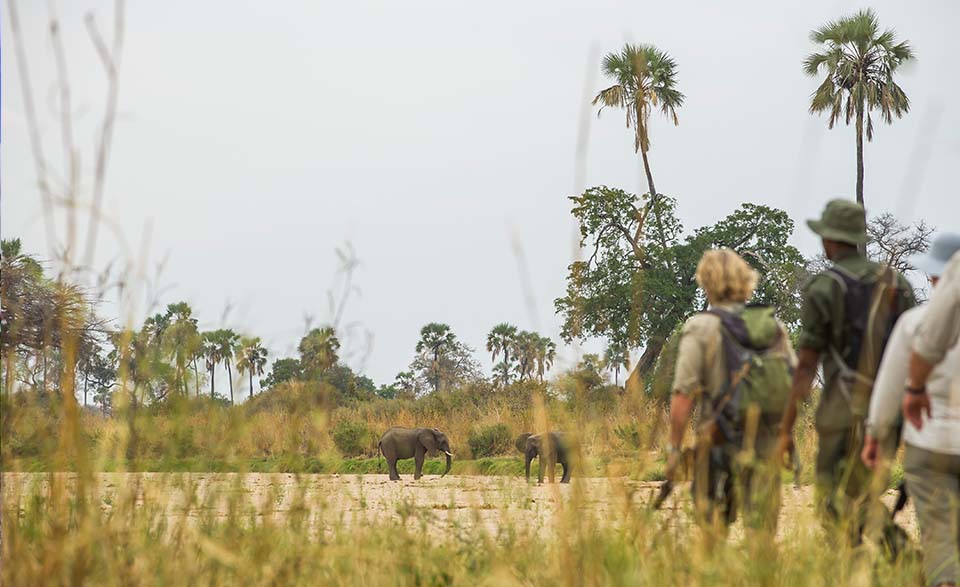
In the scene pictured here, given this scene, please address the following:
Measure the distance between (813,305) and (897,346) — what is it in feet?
1.94

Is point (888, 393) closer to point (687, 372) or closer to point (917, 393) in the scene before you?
point (917, 393)

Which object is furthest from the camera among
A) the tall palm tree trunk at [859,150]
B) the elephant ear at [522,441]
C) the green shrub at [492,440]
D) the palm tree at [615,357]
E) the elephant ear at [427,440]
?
the tall palm tree trunk at [859,150]

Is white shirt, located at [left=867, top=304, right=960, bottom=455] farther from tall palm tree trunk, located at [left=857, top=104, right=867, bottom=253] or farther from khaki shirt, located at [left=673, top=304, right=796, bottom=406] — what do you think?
tall palm tree trunk, located at [left=857, top=104, right=867, bottom=253]

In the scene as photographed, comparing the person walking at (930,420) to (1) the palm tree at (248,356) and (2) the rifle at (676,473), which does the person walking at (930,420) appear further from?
(1) the palm tree at (248,356)

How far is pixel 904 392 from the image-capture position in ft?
14.6

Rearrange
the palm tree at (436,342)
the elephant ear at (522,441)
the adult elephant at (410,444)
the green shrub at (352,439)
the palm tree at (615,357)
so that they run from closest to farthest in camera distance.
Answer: the palm tree at (615,357) < the elephant ear at (522,441) < the adult elephant at (410,444) < the green shrub at (352,439) < the palm tree at (436,342)

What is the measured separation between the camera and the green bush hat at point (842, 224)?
5.22 m

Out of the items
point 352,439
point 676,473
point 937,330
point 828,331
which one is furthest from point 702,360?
point 352,439

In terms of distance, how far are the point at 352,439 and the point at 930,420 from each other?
20.5 metres

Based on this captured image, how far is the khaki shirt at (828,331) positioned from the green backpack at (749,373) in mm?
178

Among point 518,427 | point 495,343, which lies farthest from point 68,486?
point 495,343

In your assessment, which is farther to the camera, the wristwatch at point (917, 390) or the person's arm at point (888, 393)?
the person's arm at point (888, 393)

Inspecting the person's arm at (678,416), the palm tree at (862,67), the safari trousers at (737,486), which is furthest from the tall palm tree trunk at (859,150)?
the person's arm at (678,416)

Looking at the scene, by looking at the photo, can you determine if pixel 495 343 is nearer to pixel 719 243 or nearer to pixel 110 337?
pixel 719 243
